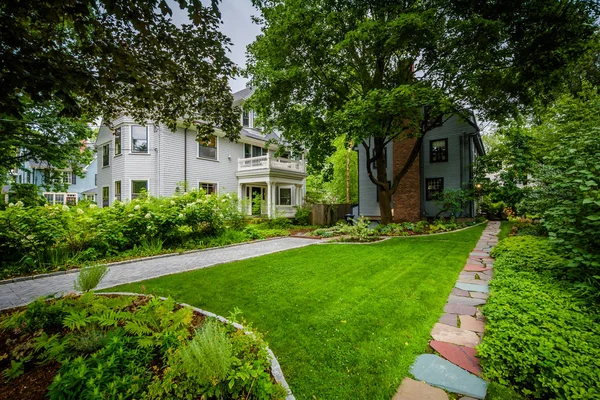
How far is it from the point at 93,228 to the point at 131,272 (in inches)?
85.4

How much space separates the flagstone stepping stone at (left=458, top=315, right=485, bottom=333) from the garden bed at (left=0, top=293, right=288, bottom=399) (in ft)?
7.29

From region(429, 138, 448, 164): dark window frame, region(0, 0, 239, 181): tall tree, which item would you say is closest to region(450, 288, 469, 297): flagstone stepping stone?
region(0, 0, 239, 181): tall tree

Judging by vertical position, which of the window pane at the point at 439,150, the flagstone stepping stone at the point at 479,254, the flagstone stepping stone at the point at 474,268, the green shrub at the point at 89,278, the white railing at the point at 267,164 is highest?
the window pane at the point at 439,150

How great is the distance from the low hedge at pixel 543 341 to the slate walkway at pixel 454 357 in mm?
151

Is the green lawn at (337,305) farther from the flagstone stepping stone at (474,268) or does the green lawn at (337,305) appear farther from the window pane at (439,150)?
the window pane at (439,150)

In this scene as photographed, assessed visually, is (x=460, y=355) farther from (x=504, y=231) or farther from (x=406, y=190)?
(x=406, y=190)

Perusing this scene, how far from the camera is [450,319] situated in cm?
309

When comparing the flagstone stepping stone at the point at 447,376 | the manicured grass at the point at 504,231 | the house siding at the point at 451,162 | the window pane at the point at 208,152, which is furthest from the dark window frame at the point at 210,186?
the flagstone stepping stone at the point at 447,376

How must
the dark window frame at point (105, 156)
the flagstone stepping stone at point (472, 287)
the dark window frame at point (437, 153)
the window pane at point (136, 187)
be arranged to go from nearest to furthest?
the flagstone stepping stone at point (472, 287) < the window pane at point (136, 187) < the dark window frame at point (105, 156) < the dark window frame at point (437, 153)

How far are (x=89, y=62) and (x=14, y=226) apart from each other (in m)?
4.91

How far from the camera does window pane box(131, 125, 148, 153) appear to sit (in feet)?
44.2

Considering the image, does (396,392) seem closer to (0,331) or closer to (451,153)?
(0,331)

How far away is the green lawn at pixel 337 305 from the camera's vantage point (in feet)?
7.02

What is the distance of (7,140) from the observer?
22.2ft
